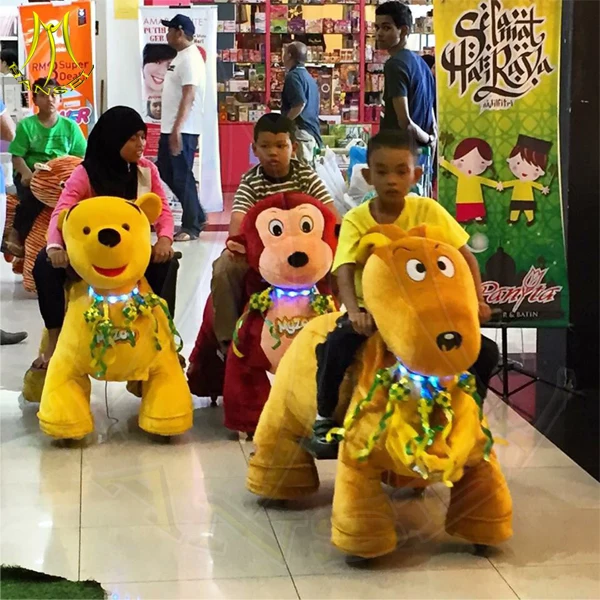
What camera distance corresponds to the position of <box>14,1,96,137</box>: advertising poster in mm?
2492

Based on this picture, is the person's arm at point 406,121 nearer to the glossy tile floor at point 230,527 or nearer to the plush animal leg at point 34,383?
the glossy tile floor at point 230,527

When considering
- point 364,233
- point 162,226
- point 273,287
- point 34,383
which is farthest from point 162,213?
point 364,233

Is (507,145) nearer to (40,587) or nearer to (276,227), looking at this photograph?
(276,227)

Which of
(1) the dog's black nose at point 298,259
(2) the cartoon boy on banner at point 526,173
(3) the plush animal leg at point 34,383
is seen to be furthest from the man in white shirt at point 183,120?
(2) the cartoon boy on banner at point 526,173

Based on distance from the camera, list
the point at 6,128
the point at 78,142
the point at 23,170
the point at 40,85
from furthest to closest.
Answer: the point at 23,170 < the point at 6,128 < the point at 78,142 < the point at 40,85

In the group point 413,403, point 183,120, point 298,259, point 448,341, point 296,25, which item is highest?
point 296,25

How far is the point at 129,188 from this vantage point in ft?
8.19

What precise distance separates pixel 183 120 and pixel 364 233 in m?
0.64

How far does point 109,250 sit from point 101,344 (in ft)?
0.77

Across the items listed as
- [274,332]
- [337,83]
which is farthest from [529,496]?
[337,83]

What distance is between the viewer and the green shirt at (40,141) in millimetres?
3000

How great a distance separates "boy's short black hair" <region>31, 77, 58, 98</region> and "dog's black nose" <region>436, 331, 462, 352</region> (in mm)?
1553

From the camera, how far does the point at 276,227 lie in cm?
224

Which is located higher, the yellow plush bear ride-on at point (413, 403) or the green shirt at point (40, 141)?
the green shirt at point (40, 141)
